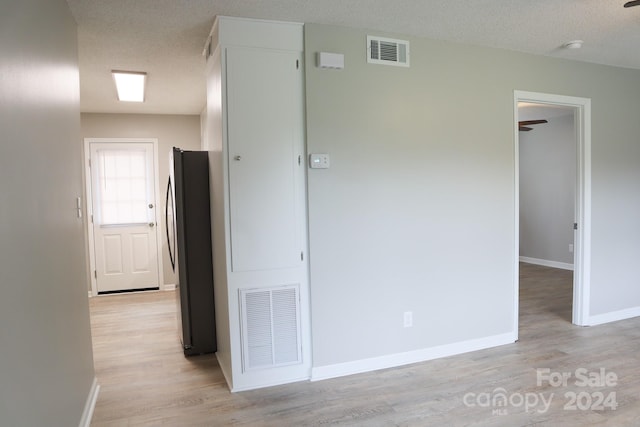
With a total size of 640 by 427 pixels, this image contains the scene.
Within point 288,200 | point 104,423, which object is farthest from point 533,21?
point 104,423

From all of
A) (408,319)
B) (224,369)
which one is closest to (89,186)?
(224,369)

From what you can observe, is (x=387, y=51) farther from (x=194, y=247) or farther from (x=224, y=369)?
(x=224, y=369)

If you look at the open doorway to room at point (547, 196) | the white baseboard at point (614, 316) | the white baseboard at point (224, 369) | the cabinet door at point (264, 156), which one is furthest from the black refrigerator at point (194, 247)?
the open doorway to room at point (547, 196)

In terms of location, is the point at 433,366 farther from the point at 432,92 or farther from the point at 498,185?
the point at 432,92

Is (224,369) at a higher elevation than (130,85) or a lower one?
lower

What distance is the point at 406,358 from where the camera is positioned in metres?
3.25

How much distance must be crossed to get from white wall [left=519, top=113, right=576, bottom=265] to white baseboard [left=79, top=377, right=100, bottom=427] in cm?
680

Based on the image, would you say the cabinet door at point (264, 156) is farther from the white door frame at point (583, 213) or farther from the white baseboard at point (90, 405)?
the white door frame at point (583, 213)

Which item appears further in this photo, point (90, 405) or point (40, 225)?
point (90, 405)

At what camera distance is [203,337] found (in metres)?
3.54

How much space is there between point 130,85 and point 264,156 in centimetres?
230

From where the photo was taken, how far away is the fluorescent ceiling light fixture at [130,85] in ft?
12.7

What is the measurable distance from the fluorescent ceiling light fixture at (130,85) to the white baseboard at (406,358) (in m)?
3.17

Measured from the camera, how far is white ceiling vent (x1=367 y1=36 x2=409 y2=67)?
121 inches
